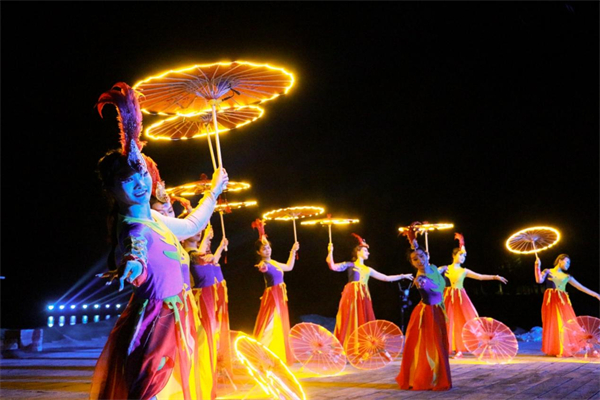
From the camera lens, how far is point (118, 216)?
2.33 meters

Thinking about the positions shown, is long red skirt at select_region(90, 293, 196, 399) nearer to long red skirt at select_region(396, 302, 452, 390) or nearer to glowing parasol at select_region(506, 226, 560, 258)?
long red skirt at select_region(396, 302, 452, 390)

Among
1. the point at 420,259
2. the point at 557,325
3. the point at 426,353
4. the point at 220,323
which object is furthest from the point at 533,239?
the point at 220,323

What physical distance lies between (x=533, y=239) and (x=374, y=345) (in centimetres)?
300

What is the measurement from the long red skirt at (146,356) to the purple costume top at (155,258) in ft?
0.13

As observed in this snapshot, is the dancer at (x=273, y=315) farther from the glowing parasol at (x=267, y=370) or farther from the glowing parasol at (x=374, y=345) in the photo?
the glowing parasol at (x=267, y=370)

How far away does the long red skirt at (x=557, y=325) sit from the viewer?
7402mm

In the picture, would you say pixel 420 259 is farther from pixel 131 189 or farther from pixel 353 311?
pixel 131 189

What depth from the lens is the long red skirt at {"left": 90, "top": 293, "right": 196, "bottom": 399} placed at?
206 cm

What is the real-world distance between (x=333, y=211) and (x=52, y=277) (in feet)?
17.4

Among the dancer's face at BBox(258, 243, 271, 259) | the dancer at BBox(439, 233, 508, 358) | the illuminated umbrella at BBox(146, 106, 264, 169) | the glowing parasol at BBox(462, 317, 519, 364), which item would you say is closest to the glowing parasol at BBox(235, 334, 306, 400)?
the illuminated umbrella at BBox(146, 106, 264, 169)

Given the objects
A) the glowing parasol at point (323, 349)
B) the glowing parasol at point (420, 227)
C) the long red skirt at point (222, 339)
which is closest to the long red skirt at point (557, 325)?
the glowing parasol at point (420, 227)

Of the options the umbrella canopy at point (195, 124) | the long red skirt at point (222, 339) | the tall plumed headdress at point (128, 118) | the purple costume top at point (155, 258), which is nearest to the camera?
the purple costume top at point (155, 258)

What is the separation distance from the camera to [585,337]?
7.16 m

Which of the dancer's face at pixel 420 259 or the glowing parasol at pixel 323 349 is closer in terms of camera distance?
the dancer's face at pixel 420 259
